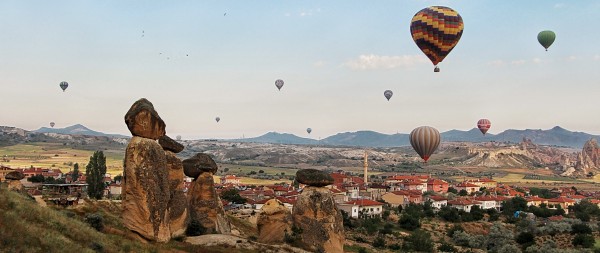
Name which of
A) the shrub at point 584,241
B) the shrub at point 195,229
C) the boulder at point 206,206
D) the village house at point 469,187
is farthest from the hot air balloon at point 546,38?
the shrub at point 195,229

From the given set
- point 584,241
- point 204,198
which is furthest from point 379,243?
point 204,198

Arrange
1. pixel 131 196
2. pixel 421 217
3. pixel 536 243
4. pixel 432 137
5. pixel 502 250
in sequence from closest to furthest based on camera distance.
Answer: pixel 131 196, pixel 502 250, pixel 536 243, pixel 432 137, pixel 421 217

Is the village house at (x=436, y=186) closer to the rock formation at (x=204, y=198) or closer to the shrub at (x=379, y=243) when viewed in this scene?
the shrub at (x=379, y=243)

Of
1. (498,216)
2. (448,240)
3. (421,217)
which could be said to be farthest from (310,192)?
(498,216)

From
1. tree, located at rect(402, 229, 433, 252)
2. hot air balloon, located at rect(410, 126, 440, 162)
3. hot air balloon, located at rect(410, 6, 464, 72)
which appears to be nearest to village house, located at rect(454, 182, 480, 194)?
hot air balloon, located at rect(410, 126, 440, 162)

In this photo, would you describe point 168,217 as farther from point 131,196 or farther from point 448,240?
point 448,240

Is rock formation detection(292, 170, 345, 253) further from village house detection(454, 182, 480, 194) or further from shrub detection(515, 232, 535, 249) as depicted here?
village house detection(454, 182, 480, 194)
